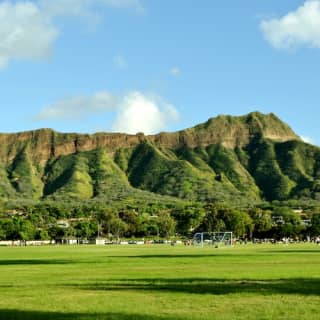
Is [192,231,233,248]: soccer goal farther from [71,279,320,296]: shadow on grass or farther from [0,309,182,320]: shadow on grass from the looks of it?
[0,309,182,320]: shadow on grass

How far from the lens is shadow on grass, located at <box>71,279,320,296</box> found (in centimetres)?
2848

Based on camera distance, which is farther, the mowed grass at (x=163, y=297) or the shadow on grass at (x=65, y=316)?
the mowed grass at (x=163, y=297)

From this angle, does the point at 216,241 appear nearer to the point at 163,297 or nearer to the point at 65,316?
the point at 163,297

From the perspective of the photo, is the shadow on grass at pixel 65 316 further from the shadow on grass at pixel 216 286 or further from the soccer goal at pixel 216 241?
the soccer goal at pixel 216 241

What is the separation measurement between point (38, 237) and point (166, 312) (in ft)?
586

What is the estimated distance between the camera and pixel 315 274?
127 ft

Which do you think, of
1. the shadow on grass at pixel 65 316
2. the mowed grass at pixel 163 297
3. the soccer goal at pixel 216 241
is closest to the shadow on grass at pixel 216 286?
the mowed grass at pixel 163 297

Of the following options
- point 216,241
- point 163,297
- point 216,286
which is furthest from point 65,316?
point 216,241

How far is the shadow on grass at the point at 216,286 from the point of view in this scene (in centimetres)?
2848

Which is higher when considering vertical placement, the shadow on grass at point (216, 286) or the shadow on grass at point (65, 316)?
the shadow on grass at point (216, 286)

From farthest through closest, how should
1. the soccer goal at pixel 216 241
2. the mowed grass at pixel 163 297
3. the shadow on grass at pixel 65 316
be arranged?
the soccer goal at pixel 216 241
the mowed grass at pixel 163 297
the shadow on grass at pixel 65 316

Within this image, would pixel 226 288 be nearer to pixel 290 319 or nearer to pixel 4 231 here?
pixel 290 319

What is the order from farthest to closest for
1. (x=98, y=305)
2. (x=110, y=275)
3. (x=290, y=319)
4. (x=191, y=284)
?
1. (x=110, y=275)
2. (x=191, y=284)
3. (x=98, y=305)
4. (x=290, y=319)

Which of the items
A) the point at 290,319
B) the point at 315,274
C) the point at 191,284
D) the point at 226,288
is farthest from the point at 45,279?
the point at 290,319
